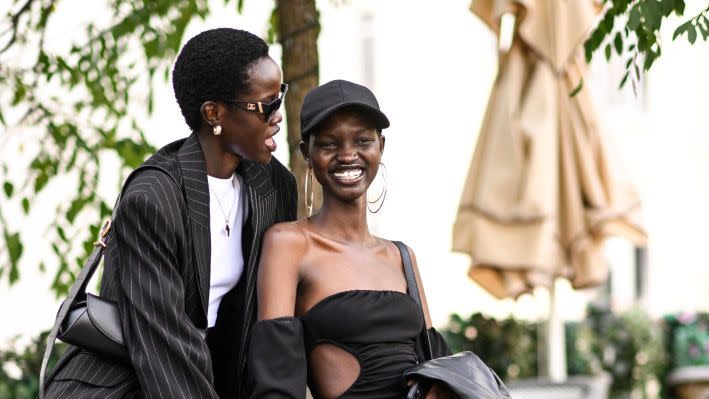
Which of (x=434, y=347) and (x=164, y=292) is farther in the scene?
(x=434, y=347)

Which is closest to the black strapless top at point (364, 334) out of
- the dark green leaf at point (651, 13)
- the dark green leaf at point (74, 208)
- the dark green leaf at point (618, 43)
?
the dark green leaf at point (651, 13)

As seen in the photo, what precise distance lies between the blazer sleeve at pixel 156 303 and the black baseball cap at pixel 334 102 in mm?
450

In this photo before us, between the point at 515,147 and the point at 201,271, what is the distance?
4.26m

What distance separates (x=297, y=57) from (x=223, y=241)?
4.47ft

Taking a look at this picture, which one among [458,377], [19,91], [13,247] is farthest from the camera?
[19,91]

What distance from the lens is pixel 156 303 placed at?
3279 mm

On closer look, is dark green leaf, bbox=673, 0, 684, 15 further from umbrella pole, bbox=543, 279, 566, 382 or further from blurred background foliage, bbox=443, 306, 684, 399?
blurred background foliage, bbox=443, 306, 684, 399

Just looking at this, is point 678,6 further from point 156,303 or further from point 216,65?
point 156,303

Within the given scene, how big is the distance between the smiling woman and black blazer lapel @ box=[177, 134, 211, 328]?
0.49ft

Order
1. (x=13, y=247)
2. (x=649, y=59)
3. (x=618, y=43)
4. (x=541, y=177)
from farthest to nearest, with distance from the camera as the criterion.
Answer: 1. (x=541, y=177)
2. (x=13, y=247)
3. (x=618, y=43)
4. (x=649, y=59)

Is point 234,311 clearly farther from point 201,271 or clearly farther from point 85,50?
point 85,50

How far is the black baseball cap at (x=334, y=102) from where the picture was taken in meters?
3.46

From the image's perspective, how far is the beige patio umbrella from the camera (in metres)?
7.26

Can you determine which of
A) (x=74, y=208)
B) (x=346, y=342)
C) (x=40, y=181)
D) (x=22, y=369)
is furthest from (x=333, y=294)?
(x=22, y=369)
